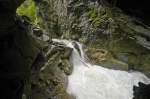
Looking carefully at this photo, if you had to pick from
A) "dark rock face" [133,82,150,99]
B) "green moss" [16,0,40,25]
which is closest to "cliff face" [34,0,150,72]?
"green moss" [16,0,40,25]

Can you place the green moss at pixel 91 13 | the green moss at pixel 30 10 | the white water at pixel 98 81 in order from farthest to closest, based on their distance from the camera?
the green moss at pixel 91 13 < the green moss at pixel 30 10 < the white water at pixel 98 81

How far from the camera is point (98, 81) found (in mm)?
16734

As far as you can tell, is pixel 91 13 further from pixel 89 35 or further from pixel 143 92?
pixel 143 92

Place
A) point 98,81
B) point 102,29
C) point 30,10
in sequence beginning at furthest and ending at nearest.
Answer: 1. point 30,10
2. point 102,29
3. point 98,81

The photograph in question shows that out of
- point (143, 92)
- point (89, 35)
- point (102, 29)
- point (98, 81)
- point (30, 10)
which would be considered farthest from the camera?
point (89, 35)

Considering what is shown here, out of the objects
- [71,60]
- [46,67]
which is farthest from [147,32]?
[46,67]

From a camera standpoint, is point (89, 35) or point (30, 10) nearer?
point (30, 10)

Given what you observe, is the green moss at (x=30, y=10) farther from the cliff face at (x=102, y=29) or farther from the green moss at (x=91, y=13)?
the green moss at (x=91, y=13)

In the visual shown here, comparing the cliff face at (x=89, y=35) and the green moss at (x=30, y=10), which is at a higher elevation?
the green moss at (x=30, y=10)

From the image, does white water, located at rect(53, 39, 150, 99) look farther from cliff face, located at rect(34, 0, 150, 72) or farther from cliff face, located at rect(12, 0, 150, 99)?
cliff face, located at rect(34, 0, 150, 72)

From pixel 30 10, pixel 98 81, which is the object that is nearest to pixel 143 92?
pixel 98 81

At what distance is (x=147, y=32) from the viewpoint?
16.9m

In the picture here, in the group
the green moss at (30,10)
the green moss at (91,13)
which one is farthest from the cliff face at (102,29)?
the green moss at (30,10)

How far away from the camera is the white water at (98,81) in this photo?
15.4 meters
